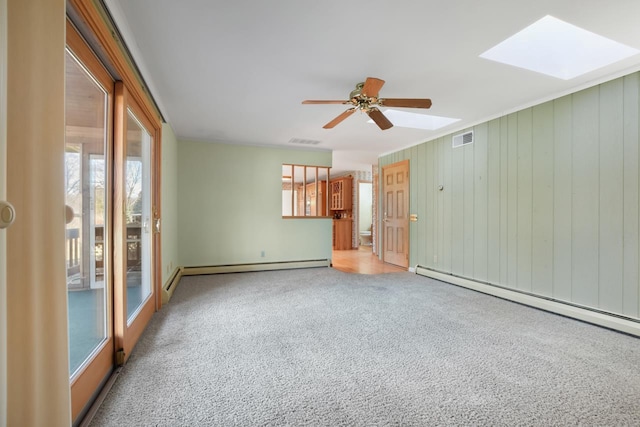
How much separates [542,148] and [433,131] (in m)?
1.61

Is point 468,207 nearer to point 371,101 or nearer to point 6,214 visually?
point 371,101

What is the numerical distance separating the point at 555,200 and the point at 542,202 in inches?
5.3

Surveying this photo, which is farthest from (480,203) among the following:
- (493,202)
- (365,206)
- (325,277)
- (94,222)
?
(365,206)

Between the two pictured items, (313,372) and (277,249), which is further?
(277,249)

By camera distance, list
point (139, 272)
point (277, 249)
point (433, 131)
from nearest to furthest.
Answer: point (139, 272) → point (433, 131) → point (277, 249)

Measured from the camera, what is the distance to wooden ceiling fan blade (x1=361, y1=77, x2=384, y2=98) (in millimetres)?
2347

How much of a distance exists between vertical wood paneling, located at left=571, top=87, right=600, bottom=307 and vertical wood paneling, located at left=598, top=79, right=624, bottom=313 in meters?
0.05

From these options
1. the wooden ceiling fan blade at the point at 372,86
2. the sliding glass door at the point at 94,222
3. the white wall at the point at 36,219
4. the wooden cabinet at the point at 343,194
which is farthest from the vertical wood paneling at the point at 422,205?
the white wall at the point at 36,219

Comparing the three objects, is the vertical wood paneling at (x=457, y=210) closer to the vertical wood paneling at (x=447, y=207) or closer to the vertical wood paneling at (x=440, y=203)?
the vertical wood paneling at (x=447, y=207)

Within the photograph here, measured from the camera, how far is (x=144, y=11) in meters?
1.88

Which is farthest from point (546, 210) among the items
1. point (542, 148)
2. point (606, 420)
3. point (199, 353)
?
point (199, 353)

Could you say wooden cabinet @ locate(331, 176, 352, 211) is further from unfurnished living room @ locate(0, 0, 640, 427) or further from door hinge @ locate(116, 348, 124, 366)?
door hinge @ locate(116, 348, 124, 366)

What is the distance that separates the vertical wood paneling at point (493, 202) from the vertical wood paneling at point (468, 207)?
0.27 meters

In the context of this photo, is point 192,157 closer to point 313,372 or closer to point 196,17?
point 196,17
